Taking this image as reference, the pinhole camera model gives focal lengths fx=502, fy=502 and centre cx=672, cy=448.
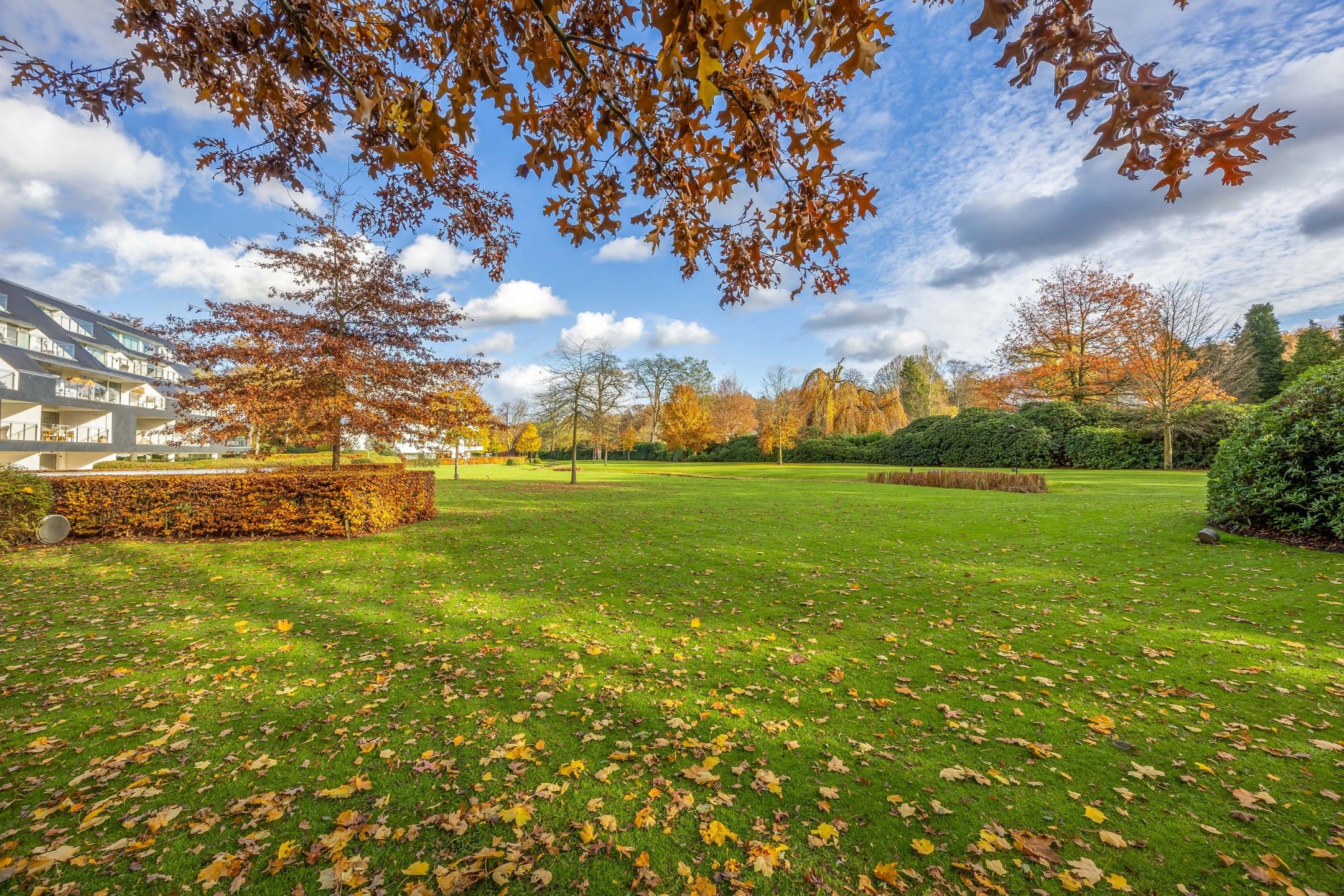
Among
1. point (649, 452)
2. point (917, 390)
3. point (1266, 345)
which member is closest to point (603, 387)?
point (649, 452)

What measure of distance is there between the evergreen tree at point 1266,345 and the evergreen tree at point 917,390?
69.6 ft

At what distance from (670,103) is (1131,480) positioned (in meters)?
25.1

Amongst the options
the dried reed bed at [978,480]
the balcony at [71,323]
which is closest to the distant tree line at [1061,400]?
the dried reed bed at [978,480]

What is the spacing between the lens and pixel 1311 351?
31.8 metres

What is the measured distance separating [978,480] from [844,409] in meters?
23.1

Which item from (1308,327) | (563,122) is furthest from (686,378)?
(563,122)

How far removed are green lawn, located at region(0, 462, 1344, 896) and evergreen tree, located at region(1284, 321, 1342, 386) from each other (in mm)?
39404

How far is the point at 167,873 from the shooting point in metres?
2.23

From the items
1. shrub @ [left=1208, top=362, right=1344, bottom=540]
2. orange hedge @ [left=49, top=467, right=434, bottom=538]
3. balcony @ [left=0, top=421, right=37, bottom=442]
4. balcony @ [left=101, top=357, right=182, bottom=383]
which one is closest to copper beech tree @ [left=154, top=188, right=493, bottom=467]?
orange hedge @ [left=49, top=467, right=434, bottom=538]

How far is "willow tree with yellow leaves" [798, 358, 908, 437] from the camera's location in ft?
138

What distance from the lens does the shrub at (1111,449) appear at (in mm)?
26109

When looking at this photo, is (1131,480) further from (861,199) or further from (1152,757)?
(861,199)

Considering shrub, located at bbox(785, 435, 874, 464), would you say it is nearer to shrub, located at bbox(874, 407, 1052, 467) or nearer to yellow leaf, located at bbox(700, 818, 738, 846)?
shrub, located at bbox(874, 407, 1052, 467)

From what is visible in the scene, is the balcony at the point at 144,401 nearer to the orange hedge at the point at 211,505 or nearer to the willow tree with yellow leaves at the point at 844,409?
the orange hedge at the point at 211,505
